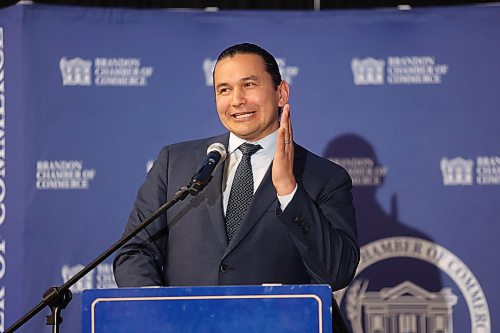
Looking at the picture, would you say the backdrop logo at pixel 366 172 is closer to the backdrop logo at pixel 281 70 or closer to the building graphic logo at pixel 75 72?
the backdrop logo at pixel 281 70

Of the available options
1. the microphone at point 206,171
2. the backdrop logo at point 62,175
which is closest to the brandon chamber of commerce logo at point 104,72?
the backdrop logo at point 62,175

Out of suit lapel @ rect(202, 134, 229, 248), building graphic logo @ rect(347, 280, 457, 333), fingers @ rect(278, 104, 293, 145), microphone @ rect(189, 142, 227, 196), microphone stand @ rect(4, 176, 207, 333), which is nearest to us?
microphone stand @ rect(4, 176, 207, 333)

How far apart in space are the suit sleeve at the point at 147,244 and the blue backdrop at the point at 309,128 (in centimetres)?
151

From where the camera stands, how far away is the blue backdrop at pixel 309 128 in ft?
14.4

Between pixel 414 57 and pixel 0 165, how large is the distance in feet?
7.46

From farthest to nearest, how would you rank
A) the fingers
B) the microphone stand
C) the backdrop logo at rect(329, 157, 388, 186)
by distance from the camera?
the backdrop logo at rect(329, 157, 388, 186) → the fingers → the microphone stand

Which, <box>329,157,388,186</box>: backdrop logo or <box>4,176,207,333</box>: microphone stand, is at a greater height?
<box>329,157,388,186</box>: backdrop logo

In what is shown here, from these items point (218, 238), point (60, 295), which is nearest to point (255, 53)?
point (218, 238)

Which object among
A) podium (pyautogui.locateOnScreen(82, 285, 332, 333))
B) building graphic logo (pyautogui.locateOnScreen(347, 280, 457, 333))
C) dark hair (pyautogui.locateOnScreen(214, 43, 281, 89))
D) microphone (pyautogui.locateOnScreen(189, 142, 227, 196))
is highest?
dark hair (pyautogui.locateOnScreen(214, 43, 281, 89))

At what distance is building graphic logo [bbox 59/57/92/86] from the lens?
450 cm

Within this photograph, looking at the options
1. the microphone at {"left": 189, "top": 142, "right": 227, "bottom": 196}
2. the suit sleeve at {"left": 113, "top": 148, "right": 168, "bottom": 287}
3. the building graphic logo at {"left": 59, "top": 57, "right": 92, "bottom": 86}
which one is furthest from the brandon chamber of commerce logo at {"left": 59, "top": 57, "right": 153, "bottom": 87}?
the microphone at {"left": 189, "top": 142, "right": 227, "bottom": 196}

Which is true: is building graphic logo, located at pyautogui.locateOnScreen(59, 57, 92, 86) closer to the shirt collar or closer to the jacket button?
the shirt collar

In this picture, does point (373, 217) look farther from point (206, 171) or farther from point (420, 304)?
point (206, 171)

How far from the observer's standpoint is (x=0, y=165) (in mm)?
4418
